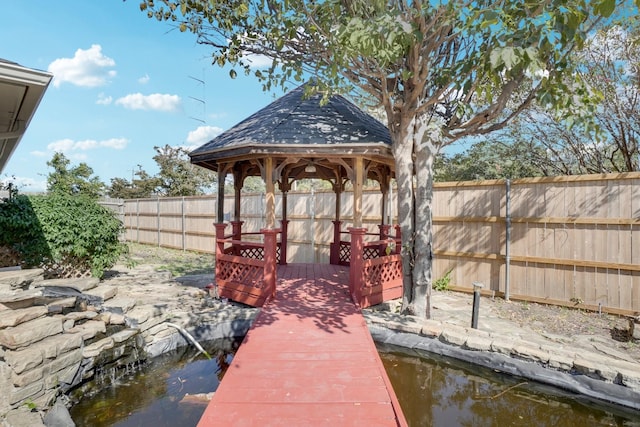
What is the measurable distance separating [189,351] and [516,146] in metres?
11.1

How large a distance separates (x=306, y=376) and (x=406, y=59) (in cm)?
458

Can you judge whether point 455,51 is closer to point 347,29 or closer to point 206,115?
point 347,29

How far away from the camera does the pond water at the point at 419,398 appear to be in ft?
10.3

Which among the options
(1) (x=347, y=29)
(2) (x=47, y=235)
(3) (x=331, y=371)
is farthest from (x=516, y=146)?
(2) (x=47, y=235)

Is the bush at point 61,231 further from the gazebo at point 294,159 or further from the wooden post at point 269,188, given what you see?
the wooden post at point 269,188

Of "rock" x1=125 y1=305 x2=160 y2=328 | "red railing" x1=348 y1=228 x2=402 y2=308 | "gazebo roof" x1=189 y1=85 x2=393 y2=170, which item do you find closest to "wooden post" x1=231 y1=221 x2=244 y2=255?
"gazebo roof" x1=189 y1=85 x2=393 y2=170

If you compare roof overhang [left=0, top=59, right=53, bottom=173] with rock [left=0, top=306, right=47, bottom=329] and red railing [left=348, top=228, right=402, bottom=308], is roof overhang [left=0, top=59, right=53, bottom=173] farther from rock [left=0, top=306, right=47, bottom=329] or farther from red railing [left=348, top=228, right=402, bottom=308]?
red railing [left=348, top=228, right=402, bottom=308]

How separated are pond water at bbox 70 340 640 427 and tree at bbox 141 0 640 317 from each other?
4.10ft

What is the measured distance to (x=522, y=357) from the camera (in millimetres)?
3809

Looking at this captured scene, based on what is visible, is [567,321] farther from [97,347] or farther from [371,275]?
[97,347]

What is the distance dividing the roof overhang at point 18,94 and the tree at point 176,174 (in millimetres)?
16069

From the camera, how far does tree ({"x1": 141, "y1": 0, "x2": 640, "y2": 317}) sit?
376 centimetres

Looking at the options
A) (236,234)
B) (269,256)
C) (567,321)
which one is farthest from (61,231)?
(567,321)

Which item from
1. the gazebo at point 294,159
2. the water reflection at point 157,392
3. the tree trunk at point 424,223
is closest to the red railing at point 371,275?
the gazebo at point 294,159
